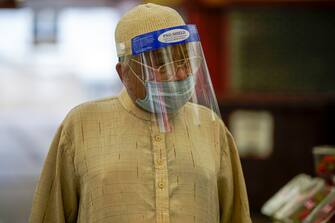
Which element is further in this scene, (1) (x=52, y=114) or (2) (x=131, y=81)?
(1) (x=52, y=114)

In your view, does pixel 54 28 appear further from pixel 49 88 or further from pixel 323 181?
pixel 323 181

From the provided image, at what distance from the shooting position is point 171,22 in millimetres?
2668

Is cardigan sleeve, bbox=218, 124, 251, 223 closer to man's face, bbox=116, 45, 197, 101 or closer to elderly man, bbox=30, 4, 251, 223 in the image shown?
elderly man, bbox=30, 4, 251, 223

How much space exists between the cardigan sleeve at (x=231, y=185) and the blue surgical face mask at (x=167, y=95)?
0.26m

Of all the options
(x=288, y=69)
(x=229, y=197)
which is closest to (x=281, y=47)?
(x=288, y=69)

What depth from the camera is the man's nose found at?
8.60ft

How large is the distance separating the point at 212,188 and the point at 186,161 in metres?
0.14

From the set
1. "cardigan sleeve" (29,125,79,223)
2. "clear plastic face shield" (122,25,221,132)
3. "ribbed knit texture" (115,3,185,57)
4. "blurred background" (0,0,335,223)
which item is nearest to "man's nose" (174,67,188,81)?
"clear plastic face shield" (122,25,221,132)

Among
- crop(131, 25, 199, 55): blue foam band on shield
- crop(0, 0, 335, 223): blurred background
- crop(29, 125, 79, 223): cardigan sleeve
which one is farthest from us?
crop(0, 0, 335, 223): blurred background

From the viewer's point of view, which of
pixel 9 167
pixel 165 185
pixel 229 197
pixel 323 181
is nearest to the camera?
pixel 165 185

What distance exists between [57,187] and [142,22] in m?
0.64

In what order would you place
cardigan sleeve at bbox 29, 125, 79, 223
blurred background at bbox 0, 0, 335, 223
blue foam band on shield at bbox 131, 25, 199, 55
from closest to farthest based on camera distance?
blue foam band on shield at bbox 131, 25, 199, 55, cardigan sleeve at bbox 29, 125, 79, 223, blurred background at bbox 0, 0, 335, 223

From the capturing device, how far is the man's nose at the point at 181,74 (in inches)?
103

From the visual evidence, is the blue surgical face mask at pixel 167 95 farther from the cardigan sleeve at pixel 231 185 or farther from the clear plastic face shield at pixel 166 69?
the cardigan sleeve at pixel 231 185
